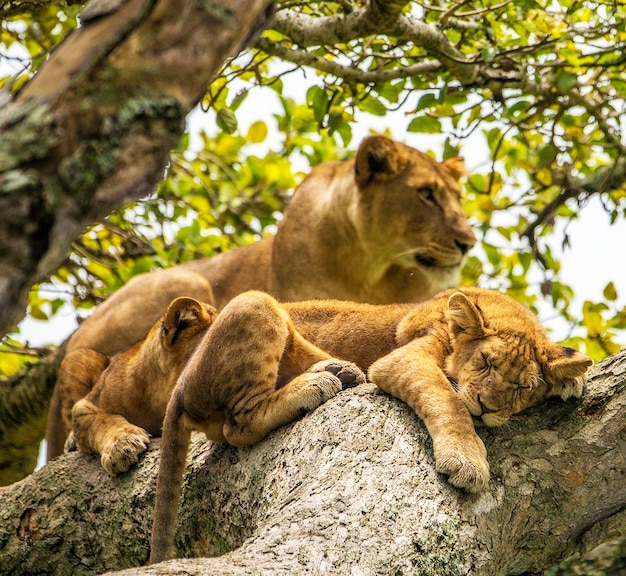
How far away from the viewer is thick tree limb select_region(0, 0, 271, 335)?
1.91 metres

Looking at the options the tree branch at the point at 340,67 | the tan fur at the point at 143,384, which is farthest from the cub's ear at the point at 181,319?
the tree branch at the point at 340,67

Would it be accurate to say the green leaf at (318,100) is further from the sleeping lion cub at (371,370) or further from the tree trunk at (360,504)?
the tree trunk at (360,504)

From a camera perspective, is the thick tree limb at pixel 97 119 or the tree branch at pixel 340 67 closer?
the thick tree limb at pixel 97 119

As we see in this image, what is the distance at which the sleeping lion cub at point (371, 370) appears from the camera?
4.26 metres

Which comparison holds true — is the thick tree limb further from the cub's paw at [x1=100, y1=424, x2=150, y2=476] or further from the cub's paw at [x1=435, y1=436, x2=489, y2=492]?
the cub's paw at [x1=100, y1=424, x2=150, y2=476]

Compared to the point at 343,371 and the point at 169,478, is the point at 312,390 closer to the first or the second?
the point at 343,371

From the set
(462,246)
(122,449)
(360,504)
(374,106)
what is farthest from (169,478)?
(462,246)

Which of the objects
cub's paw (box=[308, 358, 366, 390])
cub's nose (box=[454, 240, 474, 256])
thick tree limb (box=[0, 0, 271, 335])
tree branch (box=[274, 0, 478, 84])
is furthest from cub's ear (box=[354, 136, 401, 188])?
thick tree limb (box=[0, 0, 271, 335])

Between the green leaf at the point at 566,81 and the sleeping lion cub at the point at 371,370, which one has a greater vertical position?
the green leaf at the point at 566,81

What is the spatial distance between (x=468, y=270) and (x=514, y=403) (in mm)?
5235

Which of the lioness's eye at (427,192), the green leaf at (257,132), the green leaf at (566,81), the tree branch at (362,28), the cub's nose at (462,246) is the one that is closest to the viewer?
the tree branch at (362,28)

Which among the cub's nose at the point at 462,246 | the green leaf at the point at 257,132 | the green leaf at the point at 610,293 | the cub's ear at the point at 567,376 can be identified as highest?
the green leaf at the point at 257,132

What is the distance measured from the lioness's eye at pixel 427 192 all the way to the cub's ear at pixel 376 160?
0.29 metres

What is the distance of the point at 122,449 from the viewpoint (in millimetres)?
5137
